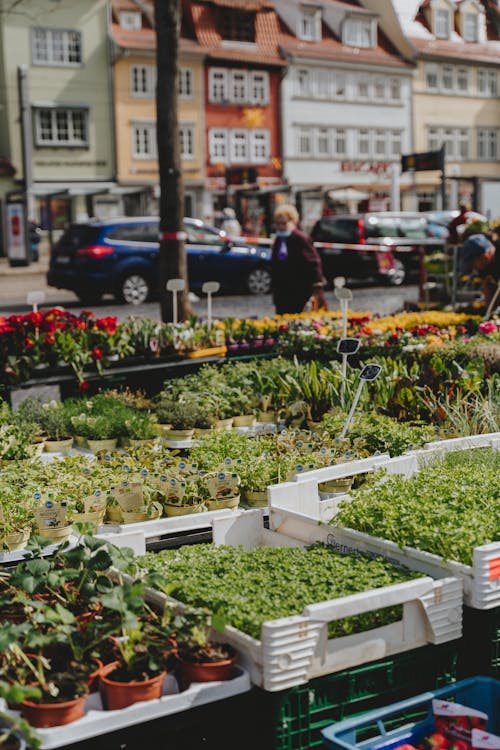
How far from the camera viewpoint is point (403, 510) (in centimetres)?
371

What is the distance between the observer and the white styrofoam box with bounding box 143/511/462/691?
2.84 metres

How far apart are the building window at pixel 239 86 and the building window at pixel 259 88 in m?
0.28

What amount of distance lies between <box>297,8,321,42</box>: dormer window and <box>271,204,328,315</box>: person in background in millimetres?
35291

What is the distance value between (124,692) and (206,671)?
24 centimetres

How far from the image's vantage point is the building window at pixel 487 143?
157 ft

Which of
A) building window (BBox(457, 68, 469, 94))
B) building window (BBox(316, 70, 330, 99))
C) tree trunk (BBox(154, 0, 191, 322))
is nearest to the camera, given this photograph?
tree trunk (BBox(154, 0, 191, 322))

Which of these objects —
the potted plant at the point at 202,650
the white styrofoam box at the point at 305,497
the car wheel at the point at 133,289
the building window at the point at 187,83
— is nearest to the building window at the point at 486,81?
the building window at the point at 187,83

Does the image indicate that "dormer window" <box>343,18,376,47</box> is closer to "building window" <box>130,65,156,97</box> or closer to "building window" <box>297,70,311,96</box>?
"building window" <box>297,70,311,96</box>

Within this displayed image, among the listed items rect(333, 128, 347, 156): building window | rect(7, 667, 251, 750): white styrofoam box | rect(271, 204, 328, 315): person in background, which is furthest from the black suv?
rect(333, 128, 347, 156): building window

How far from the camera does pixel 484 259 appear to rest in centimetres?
1122

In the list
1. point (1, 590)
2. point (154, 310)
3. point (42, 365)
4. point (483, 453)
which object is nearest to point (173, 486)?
point (1, 590)

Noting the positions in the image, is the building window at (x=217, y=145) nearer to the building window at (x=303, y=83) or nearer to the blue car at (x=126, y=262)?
the building window at (x=303, y=83)

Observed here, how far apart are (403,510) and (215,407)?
2.73m

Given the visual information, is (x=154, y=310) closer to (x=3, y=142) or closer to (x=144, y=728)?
(x=144, y=728)
